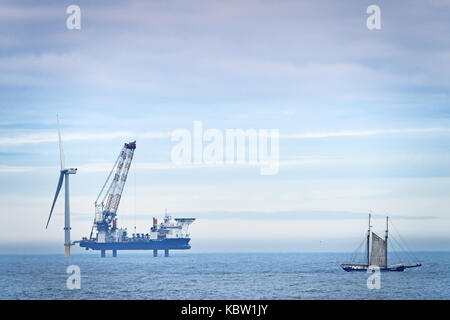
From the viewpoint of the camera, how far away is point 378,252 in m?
161

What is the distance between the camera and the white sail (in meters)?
158

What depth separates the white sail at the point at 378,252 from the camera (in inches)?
6211
